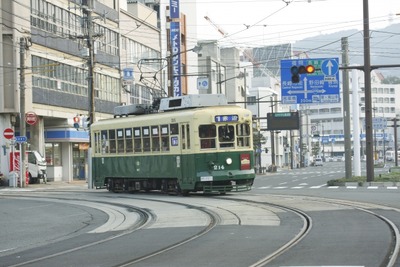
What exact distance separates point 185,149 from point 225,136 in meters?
1.56

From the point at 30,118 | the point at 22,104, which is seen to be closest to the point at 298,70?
the point at 22,104

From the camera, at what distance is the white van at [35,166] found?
1751 inches

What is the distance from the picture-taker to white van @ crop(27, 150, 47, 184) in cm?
4447

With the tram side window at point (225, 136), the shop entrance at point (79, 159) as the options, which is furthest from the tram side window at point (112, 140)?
the shop entrance at point (79, 159)

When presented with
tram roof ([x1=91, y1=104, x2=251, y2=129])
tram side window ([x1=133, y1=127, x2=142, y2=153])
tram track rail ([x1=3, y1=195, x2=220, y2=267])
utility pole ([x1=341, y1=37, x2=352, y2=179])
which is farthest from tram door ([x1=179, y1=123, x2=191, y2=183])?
utility pole ([x1=341, y1=37, x2=352, y2=179])

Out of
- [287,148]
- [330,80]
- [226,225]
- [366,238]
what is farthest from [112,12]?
[287,148]

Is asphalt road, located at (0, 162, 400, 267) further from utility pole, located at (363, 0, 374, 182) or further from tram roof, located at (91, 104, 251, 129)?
utility pole, located at (363, 0, 374, 182)

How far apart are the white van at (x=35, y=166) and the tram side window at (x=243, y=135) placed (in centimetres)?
2324

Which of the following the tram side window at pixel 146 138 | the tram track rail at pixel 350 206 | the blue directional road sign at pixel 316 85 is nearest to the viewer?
the tram track rail at pixel 350 206

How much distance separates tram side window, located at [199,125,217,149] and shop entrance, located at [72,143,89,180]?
3034 cm

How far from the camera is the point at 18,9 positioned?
1688 inches

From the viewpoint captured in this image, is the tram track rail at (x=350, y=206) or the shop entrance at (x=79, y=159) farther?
the shop entrance at (x=79, y=159)

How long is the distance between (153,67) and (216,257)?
5748 centimetres

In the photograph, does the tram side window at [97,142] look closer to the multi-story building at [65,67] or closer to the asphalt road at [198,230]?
the asphalt road at [198,230]
